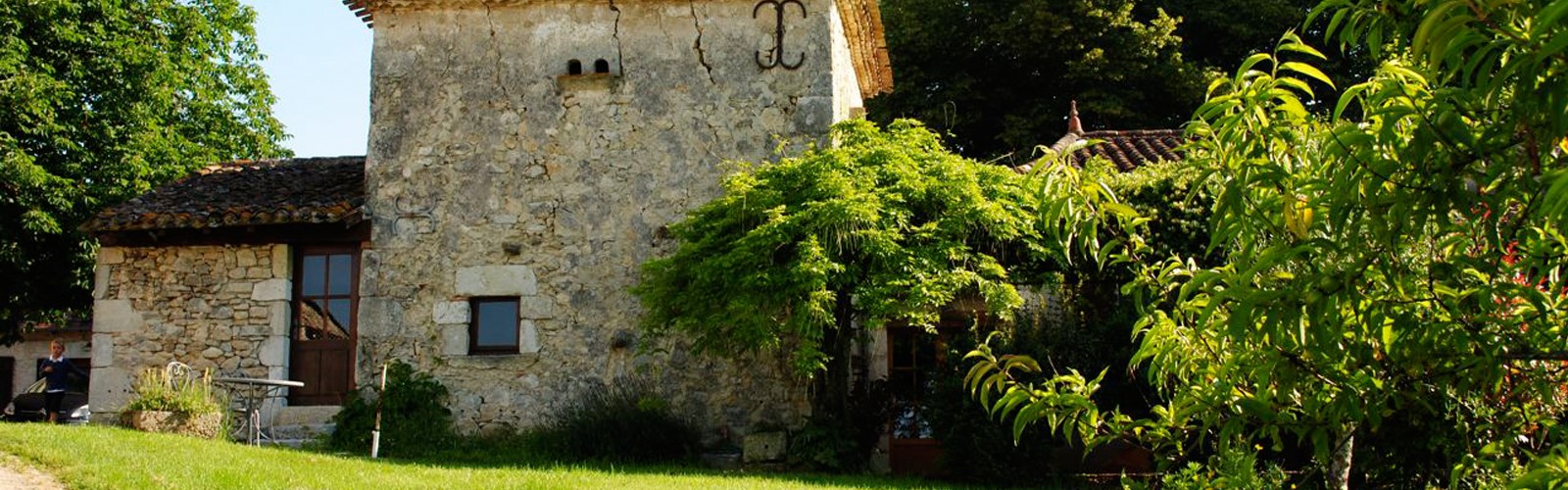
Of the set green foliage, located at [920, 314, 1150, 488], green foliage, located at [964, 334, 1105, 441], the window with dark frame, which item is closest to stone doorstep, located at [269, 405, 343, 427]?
the window with dark frame

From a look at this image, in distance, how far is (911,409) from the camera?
11.4 meters

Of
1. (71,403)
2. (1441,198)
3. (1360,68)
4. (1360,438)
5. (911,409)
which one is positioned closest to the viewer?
(1441,198)

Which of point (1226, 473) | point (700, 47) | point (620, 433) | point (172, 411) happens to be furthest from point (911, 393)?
point (1226, 473)

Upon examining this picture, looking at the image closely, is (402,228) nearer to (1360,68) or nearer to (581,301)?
(581,301)

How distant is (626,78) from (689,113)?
69 centimetres

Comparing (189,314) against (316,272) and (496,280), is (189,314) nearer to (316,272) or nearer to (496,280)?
(316,272)

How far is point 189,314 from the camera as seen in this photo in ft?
41.4

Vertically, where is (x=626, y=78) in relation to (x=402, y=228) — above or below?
above

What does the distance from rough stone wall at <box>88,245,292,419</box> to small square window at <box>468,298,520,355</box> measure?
69.4 inches

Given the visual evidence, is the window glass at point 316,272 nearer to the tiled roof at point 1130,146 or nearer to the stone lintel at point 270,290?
the stone lintel at point 270,290

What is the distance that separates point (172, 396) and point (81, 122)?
7517 mm

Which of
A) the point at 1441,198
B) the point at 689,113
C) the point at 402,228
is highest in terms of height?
the point at 689,113

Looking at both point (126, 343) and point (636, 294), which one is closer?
point (636, 294)

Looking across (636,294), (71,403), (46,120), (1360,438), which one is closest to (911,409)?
(636,294)
